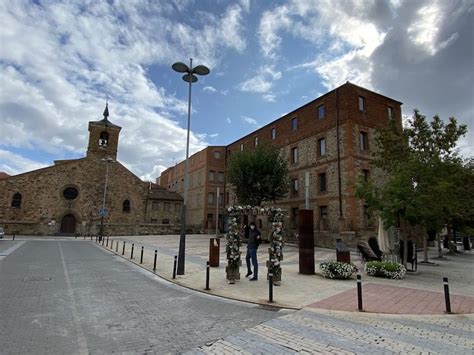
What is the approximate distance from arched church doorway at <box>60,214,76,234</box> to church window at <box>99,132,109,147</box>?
1100 cm

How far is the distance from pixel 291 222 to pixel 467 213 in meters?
14.3

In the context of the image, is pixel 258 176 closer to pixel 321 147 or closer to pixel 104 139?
pixel 321 147

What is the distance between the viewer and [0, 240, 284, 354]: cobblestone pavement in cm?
468

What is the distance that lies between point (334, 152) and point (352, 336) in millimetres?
22538

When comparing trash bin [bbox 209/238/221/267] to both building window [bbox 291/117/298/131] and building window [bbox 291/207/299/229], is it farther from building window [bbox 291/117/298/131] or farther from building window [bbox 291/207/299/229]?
building window [bbox 291/117/298/131]

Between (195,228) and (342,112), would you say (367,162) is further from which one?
(195,228)

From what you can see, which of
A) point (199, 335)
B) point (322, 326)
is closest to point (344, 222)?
point (322, 326)

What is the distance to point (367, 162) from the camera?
1014 inches

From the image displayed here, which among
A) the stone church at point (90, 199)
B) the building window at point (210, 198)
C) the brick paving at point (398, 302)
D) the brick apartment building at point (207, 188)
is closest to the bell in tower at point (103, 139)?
the stone church at point (90, 199)

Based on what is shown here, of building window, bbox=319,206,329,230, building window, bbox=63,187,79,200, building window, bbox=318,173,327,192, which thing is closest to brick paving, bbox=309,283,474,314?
building window, bbox=319,206,329,230

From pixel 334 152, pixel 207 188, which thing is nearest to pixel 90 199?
pixel 207 188

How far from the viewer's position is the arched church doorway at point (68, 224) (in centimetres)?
3809

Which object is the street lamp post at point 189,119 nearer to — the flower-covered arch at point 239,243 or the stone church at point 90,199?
the flower-covered arch at point 239,243

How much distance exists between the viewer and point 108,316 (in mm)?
6098
